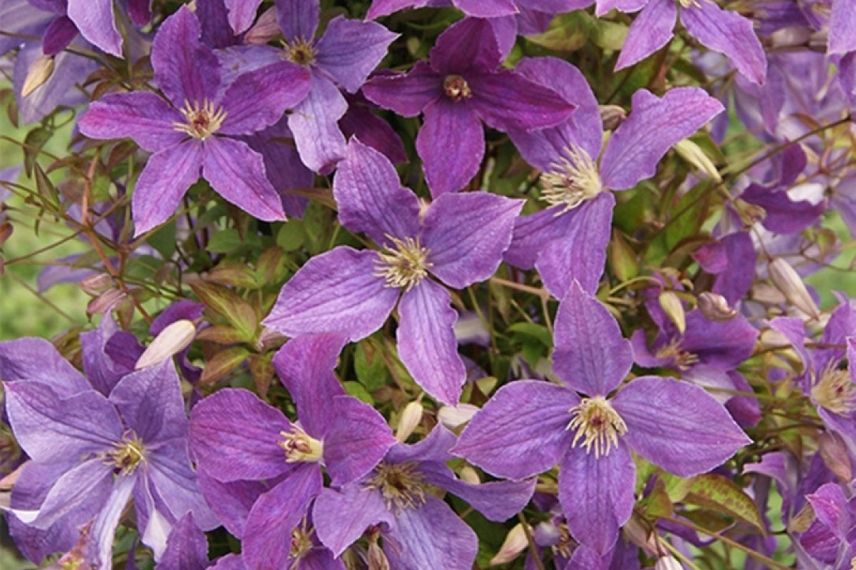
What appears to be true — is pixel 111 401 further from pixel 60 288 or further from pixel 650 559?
pixel 60 288

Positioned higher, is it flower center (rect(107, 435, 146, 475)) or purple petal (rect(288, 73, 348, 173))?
purple petal (rect(288, 73, 348, 173))

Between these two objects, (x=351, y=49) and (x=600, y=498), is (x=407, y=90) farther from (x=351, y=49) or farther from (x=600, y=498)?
(x=600, y=498)

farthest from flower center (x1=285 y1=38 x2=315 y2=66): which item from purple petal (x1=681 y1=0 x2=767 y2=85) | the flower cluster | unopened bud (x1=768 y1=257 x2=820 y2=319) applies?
unopened bud (x1=768 y1=257 x2=820 y2=319)

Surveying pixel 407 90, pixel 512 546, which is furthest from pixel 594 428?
pixel 407 90

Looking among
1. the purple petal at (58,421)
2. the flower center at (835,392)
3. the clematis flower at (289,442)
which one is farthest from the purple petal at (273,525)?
the flower center at (835,392)

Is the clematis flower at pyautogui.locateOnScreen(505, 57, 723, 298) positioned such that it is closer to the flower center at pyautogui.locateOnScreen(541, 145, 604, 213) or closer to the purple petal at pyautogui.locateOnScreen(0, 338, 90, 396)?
the flower center at pyautogui.locateOnScreen(541, 145, 604, 213)

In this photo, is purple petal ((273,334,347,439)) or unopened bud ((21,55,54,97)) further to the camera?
unopened bud ((21,55,54,97))

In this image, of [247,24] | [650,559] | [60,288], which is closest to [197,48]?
[247,24]
